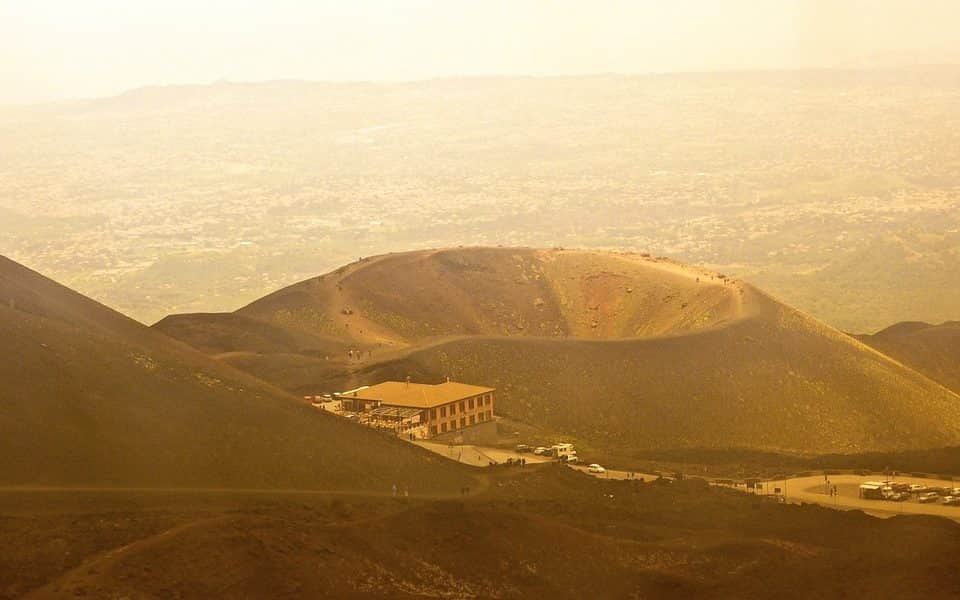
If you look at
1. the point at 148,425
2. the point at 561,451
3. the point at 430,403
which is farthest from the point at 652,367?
the point at 148,425

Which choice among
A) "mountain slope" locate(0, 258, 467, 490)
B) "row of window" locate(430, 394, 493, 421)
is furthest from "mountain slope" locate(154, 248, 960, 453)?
"mountain slope" locate(0, 258, 467, 490)

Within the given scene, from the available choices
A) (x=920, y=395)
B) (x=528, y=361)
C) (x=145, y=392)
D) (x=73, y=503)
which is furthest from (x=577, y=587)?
(x=920, y=395)

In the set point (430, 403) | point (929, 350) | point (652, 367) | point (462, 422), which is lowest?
point (929, 350)

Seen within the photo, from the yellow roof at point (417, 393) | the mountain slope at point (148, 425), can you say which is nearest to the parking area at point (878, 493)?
the mountain slope at point (148, 425)

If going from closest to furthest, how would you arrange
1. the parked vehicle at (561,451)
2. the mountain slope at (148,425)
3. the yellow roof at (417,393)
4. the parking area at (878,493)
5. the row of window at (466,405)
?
the mountain slope at (148,425)
the parking area at (878,493)
the parked vehicle at (561,451)
the row of window at (466,405)
the yellow roof at (417,393)

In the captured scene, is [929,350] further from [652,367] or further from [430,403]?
[430,403]

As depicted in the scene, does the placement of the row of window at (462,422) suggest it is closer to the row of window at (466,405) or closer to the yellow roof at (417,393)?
the row of window at (466,405)

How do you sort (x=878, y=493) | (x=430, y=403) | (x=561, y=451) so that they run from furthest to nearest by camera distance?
(x=430, y=403), (x=561, y=451), (x=878, y=493)
